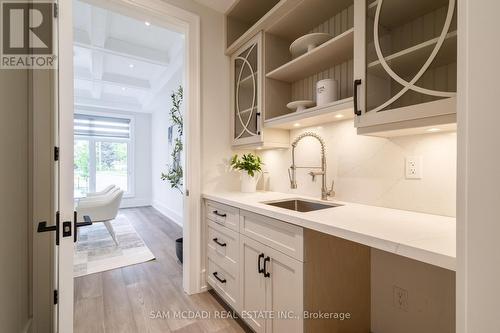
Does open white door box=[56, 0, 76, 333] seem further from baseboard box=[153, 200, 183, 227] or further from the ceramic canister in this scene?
baseboard box=[153, 200, 183, 227]

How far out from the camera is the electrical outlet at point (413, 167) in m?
1.32

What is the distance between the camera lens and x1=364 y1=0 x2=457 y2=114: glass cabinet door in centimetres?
97

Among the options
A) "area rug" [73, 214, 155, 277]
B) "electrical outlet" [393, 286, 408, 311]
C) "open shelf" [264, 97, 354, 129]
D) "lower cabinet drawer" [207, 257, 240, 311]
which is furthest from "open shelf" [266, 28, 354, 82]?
"area rug" [73, 214, 155, 277]

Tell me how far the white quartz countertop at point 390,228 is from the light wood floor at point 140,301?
1032 millimetres

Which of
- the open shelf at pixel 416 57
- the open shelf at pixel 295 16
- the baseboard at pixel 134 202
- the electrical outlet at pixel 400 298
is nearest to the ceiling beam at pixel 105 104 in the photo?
the baseboard at pixel 134 202

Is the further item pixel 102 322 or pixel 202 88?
pixel 202 88

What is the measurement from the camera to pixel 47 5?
1147 mm

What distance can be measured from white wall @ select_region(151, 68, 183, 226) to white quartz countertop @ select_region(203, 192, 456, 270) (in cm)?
353

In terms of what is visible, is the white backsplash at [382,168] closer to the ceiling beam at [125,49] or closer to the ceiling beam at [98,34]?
the ceiling beam at [98,34]

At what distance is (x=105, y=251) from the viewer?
315 cm

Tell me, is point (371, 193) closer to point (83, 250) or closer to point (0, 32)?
point (0, 32)

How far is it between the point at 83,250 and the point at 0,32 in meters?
2.94

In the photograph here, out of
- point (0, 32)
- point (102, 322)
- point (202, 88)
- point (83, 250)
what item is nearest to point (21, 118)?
point (0, 32)

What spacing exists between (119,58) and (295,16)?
3349 mm
